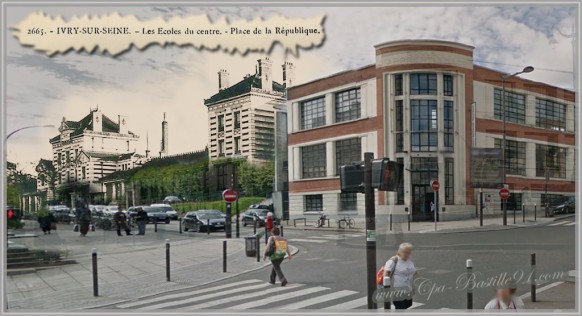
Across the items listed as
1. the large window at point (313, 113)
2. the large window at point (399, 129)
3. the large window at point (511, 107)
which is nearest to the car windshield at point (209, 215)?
the large window at point (313, 113)

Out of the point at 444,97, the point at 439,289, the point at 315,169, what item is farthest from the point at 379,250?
the point at 444,97

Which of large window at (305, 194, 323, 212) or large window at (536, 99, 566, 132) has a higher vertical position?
large window at (536, 99, 566, 132)

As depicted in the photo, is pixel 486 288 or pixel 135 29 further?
pixel 486 288

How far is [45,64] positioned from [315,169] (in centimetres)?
309

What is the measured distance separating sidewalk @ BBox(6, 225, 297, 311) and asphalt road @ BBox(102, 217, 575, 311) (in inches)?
10.9

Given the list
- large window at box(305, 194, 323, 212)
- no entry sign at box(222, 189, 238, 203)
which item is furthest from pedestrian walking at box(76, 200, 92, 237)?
large window at box(305, 194, 323, 212)

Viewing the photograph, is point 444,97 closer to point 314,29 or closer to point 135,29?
point 314,29

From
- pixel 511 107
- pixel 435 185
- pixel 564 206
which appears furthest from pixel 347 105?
pixel 564 206

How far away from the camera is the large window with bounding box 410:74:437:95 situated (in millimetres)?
5449

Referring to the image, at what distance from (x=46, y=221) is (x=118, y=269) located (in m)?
1.02

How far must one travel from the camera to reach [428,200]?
5543 mm

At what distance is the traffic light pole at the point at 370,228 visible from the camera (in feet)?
16.6

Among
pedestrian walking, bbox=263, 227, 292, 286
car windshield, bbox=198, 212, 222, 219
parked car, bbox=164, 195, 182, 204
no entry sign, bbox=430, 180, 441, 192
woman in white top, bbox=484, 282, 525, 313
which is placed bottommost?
woman in white top, bbox=484, 282, 525, 313

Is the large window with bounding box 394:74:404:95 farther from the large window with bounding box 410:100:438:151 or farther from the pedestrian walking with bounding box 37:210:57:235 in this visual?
the pedestrian walking with bounding box 37:210:57:235
